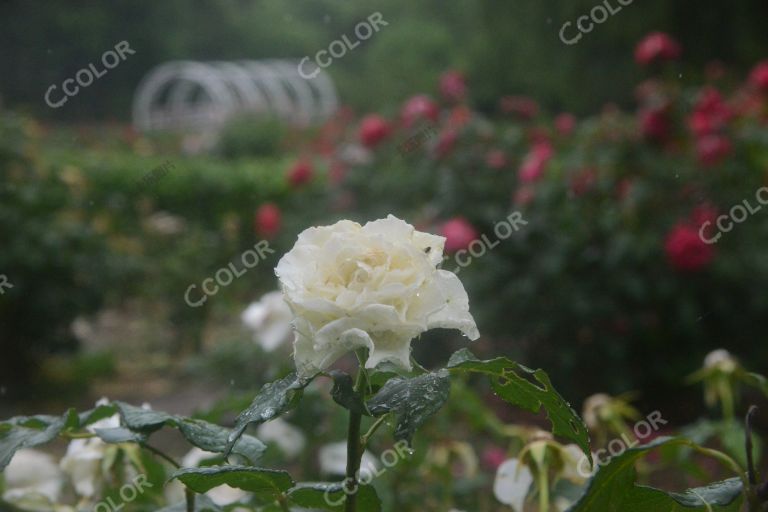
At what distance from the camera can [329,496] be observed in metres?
0.61

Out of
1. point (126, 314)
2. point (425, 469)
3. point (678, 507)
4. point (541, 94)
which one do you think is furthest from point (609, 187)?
point (541, 94)

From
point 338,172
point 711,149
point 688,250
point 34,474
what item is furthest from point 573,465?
point 338,172

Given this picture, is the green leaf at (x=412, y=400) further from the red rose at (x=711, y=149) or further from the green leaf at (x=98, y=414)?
the red rose at (x=711, y=149)

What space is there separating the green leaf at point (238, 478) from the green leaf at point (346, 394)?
0.20 ft

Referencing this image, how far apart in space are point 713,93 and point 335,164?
1.65 meters

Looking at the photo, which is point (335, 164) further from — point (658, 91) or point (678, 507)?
point (678, 507)

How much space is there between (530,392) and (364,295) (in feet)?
0.44

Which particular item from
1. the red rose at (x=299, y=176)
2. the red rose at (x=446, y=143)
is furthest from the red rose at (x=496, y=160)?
the red rose at (x=299, y=176)

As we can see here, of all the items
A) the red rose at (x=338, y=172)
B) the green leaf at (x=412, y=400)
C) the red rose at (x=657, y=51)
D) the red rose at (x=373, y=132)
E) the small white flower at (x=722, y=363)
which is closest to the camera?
the green leaf at (x=412, y=400)

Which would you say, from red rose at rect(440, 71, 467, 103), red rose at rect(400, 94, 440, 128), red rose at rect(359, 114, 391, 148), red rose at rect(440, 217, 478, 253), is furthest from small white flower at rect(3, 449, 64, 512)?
red rose at rect(440, 71, 467, 103)

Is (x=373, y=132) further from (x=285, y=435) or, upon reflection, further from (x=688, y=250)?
(x=285, y=435)

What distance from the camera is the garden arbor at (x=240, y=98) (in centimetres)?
1346

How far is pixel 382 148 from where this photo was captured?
164 inches

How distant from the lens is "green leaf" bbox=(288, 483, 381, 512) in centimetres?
59
